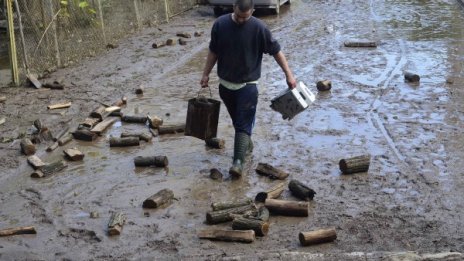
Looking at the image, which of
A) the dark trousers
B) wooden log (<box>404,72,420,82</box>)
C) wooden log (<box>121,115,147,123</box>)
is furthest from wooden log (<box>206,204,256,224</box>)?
wooden log (<box>404,72,420,82</box>)

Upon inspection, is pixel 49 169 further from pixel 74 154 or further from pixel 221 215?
pixel 221 215

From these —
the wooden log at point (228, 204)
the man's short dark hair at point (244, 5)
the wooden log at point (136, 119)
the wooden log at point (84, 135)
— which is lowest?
the wooden log at point (136, 119)

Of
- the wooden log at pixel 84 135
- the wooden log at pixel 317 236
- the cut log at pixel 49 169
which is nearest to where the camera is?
the wooden log at pixel 317 236

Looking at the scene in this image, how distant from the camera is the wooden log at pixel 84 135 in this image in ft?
28.0

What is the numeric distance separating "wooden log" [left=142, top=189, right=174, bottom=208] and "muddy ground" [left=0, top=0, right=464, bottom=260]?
3.4 inches

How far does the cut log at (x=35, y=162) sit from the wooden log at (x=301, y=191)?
10.2 feet

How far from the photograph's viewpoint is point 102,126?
8930 mm

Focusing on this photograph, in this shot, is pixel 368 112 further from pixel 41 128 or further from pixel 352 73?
pixel 41 128

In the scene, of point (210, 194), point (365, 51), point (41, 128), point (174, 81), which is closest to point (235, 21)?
point (210, 194)

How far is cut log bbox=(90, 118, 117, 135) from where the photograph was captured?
28.6 feet

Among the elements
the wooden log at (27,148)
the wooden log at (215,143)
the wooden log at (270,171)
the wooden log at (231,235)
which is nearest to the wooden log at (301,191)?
the wooden log at (270,171)

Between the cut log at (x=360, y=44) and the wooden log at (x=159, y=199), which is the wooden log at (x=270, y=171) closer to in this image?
the wooden log at (x=159, y=199)

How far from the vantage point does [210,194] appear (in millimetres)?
6734

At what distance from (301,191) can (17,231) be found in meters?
2.89
